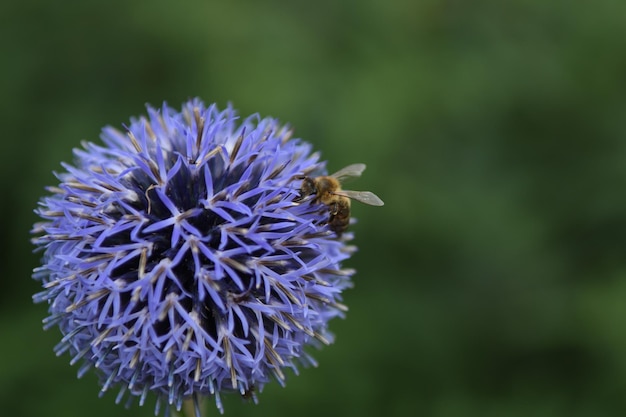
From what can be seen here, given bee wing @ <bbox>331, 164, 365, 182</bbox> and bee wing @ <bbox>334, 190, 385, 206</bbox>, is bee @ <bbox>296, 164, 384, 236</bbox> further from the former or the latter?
bee wing @ <bbox>331, 164, 365, 182</bbox>

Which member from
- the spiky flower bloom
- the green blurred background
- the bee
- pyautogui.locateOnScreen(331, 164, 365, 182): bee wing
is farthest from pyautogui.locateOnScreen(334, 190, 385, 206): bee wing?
the green blurred background

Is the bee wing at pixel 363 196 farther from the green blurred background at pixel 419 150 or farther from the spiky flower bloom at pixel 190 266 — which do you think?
the green blurred background at pixel 419 150

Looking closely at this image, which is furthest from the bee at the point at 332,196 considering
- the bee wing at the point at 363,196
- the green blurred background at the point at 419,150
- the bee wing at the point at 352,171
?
the green blurred background at the point at 419,150

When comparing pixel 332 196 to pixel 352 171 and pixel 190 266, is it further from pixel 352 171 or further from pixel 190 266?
pixel 190 266

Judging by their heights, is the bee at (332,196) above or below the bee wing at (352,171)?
below

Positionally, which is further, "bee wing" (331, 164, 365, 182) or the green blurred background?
the green blurred background

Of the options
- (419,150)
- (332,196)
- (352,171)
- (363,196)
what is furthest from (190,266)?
(419,150)

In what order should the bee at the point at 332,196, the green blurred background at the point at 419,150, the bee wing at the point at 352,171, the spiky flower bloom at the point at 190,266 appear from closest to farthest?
the spiky flower bloom at the point at 190,266
the bee at the point at 332,196
the bee wing at the point at 352,171
the green blurred background at the point at 419,150

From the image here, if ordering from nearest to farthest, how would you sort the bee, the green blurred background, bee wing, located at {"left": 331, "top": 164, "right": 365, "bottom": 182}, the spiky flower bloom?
the spiky flower bloom, the bee, bee wing, located at {"left": 331, "top": 164, "right": 365, "bottom": 182}, the green blurred background
